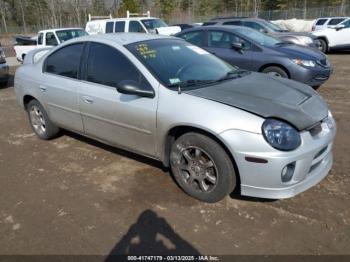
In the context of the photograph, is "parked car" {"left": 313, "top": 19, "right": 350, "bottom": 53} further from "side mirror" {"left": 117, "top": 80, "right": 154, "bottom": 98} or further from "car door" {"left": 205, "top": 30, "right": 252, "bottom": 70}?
"side mirror" {"left": 117, "top": 80, "right": 154, "bottom": 98}

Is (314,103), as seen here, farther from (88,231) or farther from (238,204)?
(88,231)

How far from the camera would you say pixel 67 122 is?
475cm

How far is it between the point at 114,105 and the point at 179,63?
2.90ft

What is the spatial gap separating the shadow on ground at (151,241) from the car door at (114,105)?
894 millimetres

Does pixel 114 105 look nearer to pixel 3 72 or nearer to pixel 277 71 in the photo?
pixel 277 71

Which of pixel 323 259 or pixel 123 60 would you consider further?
pixel 123 60

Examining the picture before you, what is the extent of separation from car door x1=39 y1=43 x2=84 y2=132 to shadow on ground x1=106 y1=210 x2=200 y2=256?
189 centimetres

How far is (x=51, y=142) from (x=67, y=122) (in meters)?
0.90

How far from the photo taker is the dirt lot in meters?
2.93

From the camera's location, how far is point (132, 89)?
3506 millimetres

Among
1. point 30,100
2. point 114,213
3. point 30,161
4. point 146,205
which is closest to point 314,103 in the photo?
point 146,205

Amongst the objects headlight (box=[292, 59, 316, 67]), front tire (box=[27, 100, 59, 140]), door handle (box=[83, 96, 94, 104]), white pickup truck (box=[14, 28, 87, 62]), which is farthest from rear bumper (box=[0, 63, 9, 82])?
headlight (box=[292, 59, 316, 67])

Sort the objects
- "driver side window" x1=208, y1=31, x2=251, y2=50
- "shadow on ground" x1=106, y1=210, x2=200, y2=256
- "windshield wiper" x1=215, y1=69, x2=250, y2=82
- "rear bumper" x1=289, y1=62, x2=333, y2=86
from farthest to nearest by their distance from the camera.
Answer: "driver side window" x1=208, y1=31, x2=251, y2=50 → "rear bumper" x1=289, y1=62, x2=333, y2=86 → "windshield wiper" x1=215, y1=69, x2=250, y2=82 → "shadow on ground" x1=106, y1=210, x2=200, y2=256

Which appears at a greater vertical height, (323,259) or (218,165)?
(218,165)
